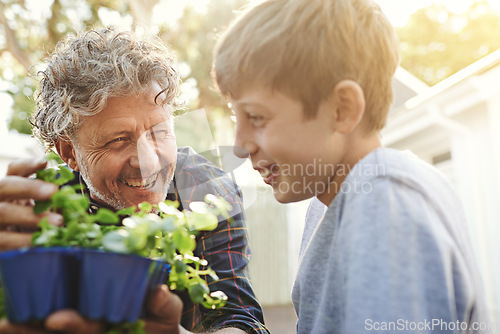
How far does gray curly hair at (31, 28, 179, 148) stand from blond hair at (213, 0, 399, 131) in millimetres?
699

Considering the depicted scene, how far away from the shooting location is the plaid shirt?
4.85 ft

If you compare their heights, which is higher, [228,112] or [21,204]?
[228,112]

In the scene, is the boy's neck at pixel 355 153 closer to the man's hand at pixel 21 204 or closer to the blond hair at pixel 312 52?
the blond hair at pixel 312 52

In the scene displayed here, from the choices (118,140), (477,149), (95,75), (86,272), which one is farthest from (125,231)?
(477,149)

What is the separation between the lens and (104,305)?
2.33ft

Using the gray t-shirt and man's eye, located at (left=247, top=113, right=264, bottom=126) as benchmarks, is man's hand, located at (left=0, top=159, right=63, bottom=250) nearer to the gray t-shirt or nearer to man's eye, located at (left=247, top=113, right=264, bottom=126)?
man's eye, located at (left=247, top=113, right=264, bottom=126)

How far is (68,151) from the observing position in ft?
6.48

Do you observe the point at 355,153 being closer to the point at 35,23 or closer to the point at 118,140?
the point at 118,140

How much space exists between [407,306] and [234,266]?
0.87 meters

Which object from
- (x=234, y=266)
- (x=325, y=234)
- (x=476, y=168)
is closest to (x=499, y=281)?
(x=476, y=168)

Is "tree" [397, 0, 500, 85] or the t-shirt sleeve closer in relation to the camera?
the t-shirt sleeve

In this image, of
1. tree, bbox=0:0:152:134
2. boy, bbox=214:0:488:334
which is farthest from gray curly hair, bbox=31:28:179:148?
tree, bbox=0:0:152:134

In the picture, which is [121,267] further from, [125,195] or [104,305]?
[125,195]

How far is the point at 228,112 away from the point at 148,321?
1143 cm
